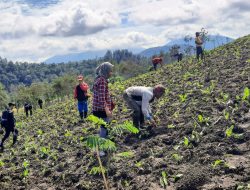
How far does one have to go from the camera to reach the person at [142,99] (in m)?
9.25

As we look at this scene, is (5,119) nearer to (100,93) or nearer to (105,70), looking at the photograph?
(100,93)

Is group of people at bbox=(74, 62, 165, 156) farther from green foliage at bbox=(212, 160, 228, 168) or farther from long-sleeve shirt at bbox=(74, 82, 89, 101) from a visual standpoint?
long-sleeve shirt at bbox=(74, 82, 89, 101)

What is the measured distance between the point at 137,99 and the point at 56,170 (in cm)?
257

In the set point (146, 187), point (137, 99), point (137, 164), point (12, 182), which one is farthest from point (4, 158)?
point (146, 187)

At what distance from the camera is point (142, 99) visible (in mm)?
9359

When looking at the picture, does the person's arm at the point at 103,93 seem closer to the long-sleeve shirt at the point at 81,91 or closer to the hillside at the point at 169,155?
the hillside at the point at 169,155

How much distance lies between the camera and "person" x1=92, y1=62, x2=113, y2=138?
26.6ft

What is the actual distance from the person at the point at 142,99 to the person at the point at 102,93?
1.17 m

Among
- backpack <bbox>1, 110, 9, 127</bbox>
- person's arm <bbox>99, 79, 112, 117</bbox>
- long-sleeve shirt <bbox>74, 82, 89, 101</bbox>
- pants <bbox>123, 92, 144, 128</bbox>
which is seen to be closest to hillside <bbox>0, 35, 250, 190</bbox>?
pants <bbox>123, 92, 144, 128</bbox>

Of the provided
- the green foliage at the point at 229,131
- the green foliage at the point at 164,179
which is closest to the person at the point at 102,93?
the green foliage at the point at 164,179

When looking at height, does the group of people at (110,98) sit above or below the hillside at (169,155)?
above

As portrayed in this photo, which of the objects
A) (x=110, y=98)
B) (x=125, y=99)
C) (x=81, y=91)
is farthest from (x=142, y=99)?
(x=81, y=91)

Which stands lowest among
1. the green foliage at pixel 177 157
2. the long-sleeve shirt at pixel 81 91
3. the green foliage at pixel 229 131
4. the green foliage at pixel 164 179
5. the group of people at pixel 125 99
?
the long-sleeve shirt at pixel 81 91

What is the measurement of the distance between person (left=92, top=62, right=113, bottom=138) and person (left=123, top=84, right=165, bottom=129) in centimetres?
117
